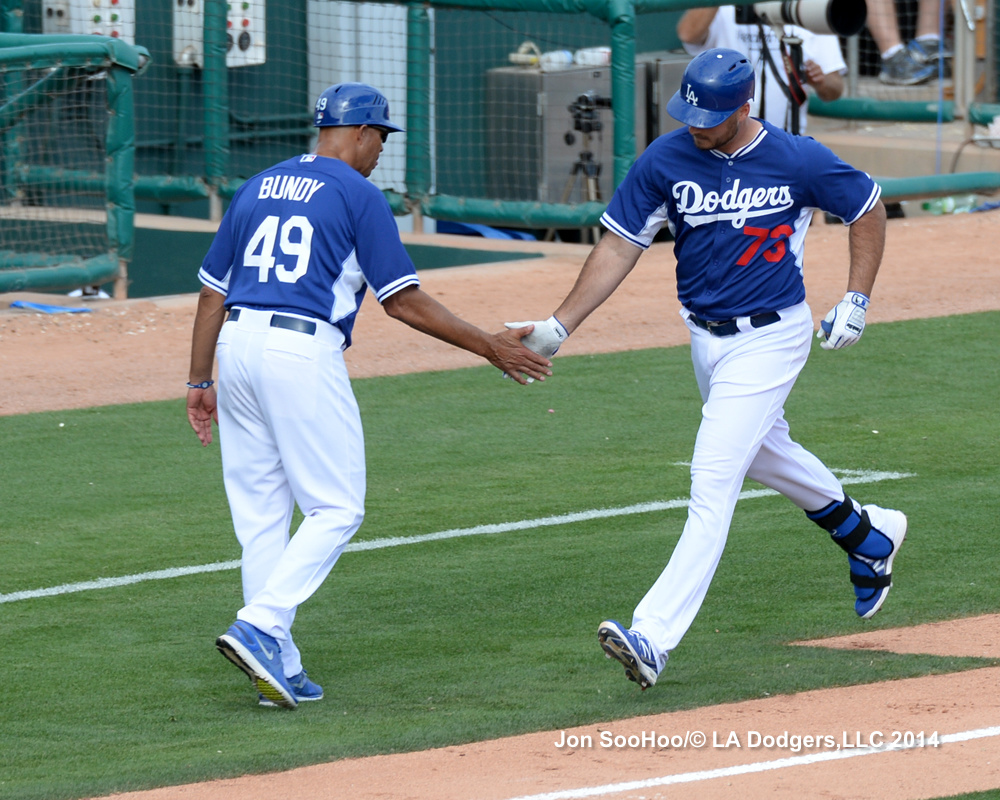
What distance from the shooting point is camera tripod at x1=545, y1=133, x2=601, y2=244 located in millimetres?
14109

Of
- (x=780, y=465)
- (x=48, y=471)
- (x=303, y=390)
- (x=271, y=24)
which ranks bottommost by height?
(x=48, y=471)

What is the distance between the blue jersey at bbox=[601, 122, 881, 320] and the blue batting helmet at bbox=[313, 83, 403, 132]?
886 millimetres

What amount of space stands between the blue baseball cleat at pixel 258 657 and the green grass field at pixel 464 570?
90 millimetres

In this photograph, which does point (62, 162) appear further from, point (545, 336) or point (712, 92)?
point (712, 92)

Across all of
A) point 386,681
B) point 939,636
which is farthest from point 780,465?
point 386,681

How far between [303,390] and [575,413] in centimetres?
438

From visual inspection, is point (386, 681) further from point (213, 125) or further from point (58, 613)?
point (213, 125)

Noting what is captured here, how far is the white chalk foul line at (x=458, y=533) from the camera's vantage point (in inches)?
239

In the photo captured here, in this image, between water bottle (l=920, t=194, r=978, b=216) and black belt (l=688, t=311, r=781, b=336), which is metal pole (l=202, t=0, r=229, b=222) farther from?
black belt (l=688, t=311, r=781, b=336)

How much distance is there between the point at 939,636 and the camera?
531 cm

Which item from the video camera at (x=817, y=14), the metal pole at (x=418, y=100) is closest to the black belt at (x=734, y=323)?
the video camera at (x=817, y=14)

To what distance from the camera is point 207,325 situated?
4918 millimetres

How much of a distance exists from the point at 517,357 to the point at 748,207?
852 millimetres

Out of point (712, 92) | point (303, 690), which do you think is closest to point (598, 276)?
point (712, 92)
